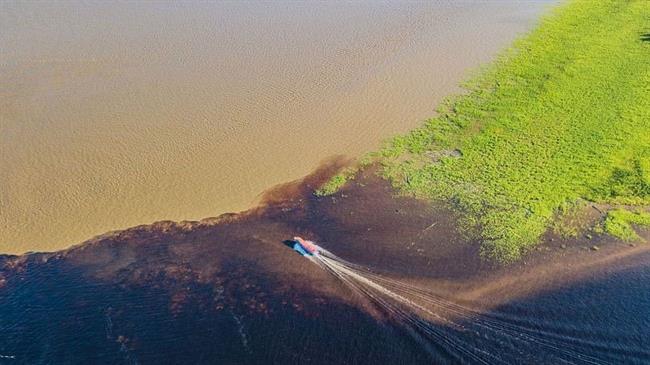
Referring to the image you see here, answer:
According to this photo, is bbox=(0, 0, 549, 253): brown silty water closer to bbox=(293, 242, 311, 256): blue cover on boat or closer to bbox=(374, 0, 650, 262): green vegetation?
bbox=(374, 0, 650, 262): green vegetation

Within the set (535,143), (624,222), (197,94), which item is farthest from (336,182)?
(624,222)

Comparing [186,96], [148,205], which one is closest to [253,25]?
[186,96]

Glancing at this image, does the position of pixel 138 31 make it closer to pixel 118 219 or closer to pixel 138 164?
pixel 138 164

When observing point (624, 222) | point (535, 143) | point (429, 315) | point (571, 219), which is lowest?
point (429, 315)

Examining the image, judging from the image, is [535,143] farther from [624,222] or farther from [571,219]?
[624,222]

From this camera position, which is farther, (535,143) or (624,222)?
(535,143)

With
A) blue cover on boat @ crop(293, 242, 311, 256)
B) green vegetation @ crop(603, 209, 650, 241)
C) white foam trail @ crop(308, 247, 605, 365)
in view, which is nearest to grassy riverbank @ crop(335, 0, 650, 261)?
green vegetation @ crop(603, 209, 650, 241)
